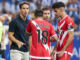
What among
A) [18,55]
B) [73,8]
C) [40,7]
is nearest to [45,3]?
[40,7]

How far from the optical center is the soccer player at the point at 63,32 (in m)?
6.11

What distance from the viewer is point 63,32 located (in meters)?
6.25

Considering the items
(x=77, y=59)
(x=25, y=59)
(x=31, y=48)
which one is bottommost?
(x=77, y=59)

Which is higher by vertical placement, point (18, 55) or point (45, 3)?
point (45, 3)

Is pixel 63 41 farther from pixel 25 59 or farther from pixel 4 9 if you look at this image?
pixel 4 9

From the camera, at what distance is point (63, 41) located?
6.28m

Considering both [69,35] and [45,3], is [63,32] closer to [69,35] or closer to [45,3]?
[69,35]

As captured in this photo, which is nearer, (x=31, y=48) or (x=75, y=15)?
(x=31, y=48)

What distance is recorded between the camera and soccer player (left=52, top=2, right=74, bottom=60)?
20.1ft

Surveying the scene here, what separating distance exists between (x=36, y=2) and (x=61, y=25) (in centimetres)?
986

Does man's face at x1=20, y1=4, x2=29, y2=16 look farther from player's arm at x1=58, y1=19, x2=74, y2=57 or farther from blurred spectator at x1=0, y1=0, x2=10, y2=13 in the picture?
blurred spectator at x1=0, y1=0, x2=10, y2=13

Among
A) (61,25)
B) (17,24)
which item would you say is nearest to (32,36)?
(61,25)

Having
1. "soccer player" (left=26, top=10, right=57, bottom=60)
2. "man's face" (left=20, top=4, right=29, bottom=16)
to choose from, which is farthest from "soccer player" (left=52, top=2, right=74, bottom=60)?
"man's face" (left=20, top=4, right=29, bottom=16)

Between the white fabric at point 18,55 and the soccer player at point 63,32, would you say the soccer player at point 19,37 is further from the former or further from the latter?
the soccer player at point 63,32
